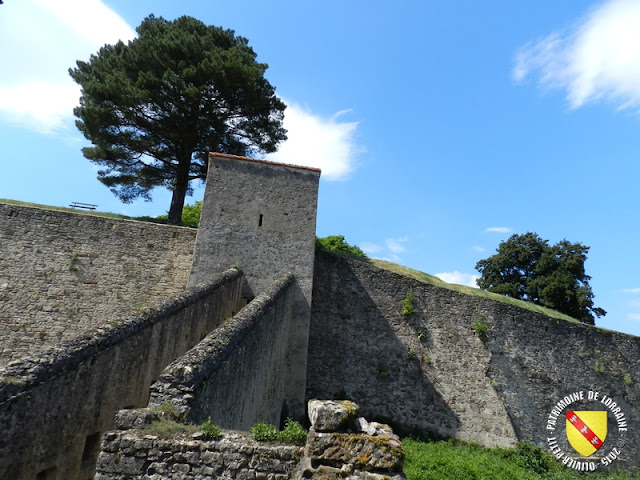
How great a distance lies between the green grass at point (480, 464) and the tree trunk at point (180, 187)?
1465 cm

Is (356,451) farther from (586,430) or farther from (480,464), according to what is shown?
(586,430)

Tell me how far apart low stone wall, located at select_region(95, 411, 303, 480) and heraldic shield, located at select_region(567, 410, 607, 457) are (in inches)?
630

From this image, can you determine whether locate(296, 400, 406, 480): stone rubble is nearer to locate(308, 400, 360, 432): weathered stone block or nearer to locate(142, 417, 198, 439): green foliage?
locate(308, 400, 360, 432): weathered stone block

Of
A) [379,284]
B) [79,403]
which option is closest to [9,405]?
[79,403]

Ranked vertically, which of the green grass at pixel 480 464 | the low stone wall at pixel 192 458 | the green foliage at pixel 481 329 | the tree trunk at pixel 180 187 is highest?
the tree trunk at pixel 180 187

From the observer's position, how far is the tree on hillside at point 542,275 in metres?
33.6

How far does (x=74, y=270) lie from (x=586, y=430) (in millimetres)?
18565

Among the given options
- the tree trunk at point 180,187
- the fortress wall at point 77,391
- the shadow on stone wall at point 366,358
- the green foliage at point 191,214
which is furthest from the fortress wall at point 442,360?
the green foliage at point 191,214

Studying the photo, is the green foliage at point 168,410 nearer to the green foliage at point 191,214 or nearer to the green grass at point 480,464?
the green grass at point 480,464

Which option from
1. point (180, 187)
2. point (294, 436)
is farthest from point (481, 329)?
point (180, 187)

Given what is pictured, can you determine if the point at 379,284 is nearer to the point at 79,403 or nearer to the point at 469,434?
the point at 469,434

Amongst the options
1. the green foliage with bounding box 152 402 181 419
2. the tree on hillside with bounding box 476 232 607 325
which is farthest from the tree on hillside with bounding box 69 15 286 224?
the tree on hillside with bounding box 476 232 607 325

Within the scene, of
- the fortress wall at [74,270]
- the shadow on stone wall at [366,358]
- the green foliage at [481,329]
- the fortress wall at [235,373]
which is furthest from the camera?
the green foliage at [481,329]

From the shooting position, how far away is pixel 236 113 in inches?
847
